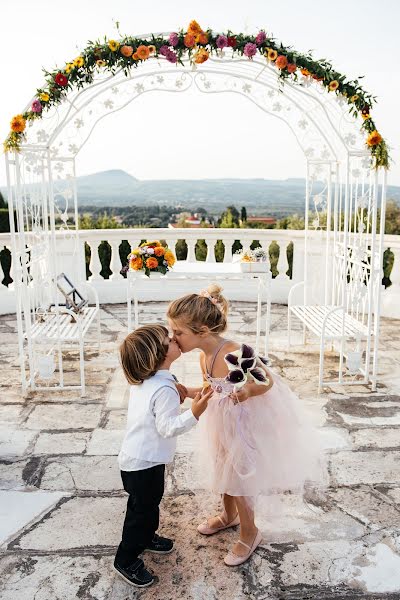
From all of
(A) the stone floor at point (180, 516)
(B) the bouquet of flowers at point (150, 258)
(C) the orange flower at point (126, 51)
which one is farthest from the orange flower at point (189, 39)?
(A) the stone floor at point (180, 516)

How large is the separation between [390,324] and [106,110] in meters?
4.13

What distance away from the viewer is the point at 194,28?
4109mm

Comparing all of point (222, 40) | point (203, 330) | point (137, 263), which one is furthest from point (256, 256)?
point (203, 330)

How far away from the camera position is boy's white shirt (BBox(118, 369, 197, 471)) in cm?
224

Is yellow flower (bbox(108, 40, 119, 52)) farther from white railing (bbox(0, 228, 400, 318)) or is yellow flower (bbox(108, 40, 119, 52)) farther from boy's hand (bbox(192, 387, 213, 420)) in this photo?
white railing (bbox(0, 228, 400, 318))

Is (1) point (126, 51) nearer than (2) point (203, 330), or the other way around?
(2) point (203, 330)

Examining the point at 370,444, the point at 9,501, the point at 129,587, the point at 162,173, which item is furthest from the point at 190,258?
the point at 162,173

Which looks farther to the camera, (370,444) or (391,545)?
(370,444)

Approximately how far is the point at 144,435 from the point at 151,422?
0.06 meters

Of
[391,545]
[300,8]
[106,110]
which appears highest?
[300,8]

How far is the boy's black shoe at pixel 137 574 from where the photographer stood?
2.32m

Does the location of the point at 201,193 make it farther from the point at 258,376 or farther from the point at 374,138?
the point at 258,376

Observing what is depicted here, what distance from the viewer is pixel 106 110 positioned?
5.03 metres

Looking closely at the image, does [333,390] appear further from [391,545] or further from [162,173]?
[162,173]
